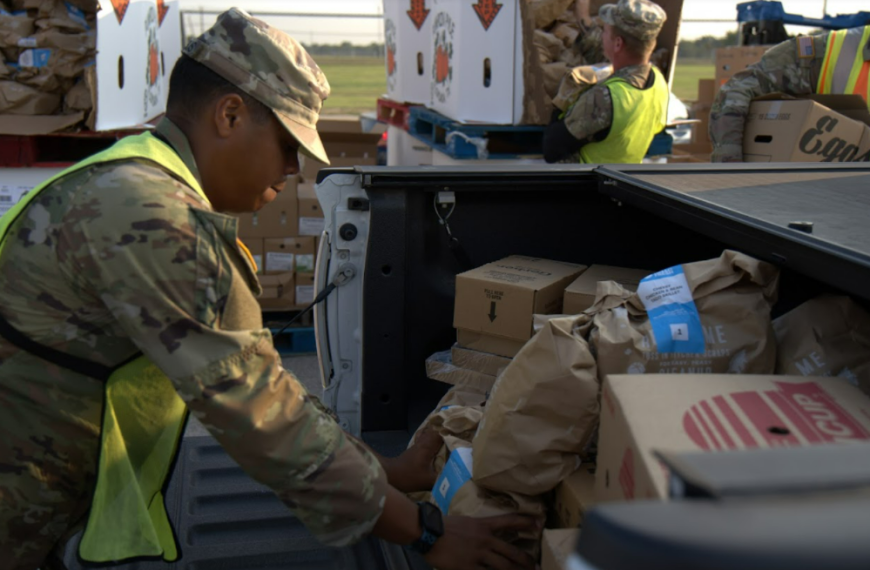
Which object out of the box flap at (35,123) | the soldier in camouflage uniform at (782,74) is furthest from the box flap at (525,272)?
the box flap at (35,123)

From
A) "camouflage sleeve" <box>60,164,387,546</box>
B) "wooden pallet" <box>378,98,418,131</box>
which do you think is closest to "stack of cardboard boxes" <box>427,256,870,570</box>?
"camouflage sleeve" <box>60,164,387,546</box>

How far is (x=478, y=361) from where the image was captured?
263 centimetres

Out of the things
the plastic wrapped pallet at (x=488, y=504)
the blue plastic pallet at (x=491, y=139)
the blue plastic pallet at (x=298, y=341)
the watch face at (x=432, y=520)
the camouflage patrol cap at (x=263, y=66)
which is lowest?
the blue plastic pallet at (x=298, y=341)

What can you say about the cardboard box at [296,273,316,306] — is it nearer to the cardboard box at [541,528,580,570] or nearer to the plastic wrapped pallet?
the plastic wrapped pallet

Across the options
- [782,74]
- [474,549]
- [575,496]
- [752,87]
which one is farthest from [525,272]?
[782,74]

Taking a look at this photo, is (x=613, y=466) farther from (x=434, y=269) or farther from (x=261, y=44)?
(x=434, y=269)

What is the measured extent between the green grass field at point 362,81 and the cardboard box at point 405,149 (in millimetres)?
9131

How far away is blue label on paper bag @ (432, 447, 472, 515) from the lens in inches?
83.7

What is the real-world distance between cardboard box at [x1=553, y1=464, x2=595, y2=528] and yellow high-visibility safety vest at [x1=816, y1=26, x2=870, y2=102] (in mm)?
4052

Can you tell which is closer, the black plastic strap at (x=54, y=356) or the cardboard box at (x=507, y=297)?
the black plastic strap at (x=54, y=356)

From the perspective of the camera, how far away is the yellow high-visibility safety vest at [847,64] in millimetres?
5109

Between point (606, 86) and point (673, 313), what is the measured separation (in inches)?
109

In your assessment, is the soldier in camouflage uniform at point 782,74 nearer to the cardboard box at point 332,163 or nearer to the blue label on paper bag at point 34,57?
the cardboard box at point 332,163

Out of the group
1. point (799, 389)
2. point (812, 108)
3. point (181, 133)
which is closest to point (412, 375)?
point (181, 133)
